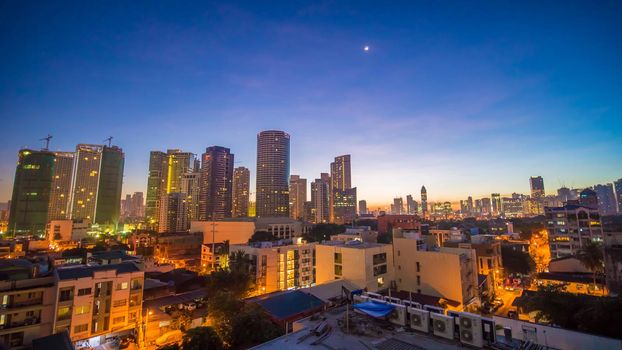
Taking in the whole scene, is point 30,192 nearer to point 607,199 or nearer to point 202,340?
point 202,340

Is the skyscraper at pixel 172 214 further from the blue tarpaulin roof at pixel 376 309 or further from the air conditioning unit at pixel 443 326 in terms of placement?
the air conditioning unit at pixel 443 326

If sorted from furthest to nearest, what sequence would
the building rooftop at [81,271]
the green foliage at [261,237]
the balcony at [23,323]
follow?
the green foliage at [261,237], the building rooftop at [81,271], the balcony at [23,323]

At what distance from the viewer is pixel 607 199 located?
188m

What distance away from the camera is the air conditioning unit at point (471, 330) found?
13590 millimetres

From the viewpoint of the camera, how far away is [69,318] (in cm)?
3156

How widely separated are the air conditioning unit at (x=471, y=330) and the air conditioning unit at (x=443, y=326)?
508mm

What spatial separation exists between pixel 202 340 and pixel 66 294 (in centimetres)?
2365

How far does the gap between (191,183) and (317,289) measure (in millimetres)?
176875

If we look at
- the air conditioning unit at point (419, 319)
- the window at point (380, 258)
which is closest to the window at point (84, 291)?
the window at point (380, 258)

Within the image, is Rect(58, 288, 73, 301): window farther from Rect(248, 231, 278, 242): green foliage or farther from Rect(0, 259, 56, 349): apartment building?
Rect(248, 231, 278, 242): green foliage

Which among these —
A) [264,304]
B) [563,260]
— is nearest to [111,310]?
[264,304]

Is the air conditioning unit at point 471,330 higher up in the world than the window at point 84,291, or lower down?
higher up

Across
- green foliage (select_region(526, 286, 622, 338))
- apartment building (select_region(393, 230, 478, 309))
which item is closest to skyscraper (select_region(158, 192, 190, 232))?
apartment building (select_region(393, 230, 478, 309))

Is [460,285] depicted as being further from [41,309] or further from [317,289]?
[41,309]
